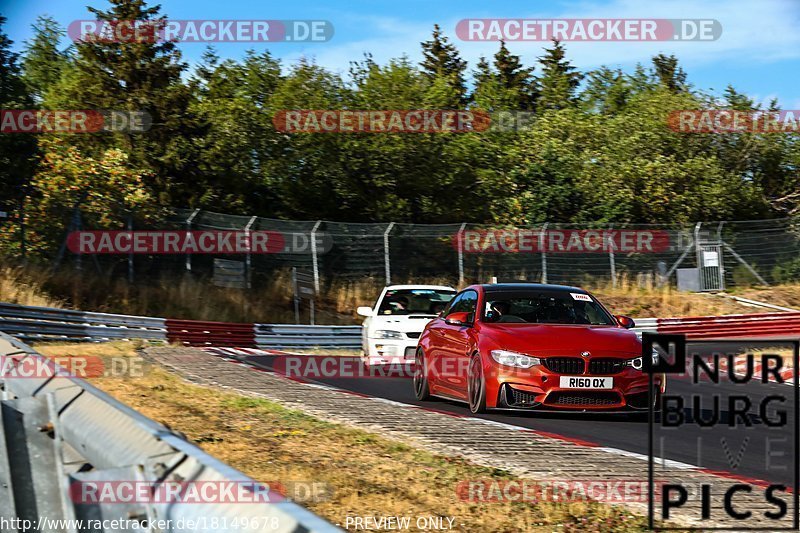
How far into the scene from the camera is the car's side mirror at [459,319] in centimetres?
1231

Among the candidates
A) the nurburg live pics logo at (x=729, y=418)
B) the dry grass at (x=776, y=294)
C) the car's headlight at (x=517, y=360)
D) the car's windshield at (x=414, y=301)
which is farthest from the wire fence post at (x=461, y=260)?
the nurburg live pics logo at (x=729, y=418)

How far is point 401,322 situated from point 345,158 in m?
25.5

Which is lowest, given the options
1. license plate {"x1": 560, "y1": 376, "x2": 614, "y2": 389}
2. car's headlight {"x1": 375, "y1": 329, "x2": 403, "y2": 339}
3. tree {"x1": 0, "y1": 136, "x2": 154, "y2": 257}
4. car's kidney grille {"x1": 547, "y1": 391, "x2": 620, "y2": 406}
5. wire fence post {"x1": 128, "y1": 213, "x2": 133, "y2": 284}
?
car's kidney grille {"x1": 547, "y1": 391, "x2": 620, "y2": 406}

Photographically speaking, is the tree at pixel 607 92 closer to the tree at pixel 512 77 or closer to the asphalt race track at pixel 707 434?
the tree at pixel 512 77

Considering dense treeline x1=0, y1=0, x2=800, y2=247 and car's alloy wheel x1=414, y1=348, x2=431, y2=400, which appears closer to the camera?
car's alloy wheel x1=414, y1=348, x2=431, y2=400

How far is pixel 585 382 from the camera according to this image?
10.9 metres

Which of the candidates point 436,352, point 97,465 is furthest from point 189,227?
point 97,465

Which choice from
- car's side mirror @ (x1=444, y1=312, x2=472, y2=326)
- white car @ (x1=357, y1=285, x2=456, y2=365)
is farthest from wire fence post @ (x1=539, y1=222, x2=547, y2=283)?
car's side mirror @ (x1=444, y1=312, x2=472, y2=326)

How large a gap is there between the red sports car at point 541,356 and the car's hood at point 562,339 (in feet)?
0.03

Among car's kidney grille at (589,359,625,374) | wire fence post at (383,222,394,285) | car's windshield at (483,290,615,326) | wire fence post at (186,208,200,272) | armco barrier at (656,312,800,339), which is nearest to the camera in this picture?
car's kidney grille at (589,359,625,374)

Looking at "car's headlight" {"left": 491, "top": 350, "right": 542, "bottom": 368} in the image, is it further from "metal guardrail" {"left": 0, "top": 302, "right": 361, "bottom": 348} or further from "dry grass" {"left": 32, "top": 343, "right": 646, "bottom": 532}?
"metal guardrail" {"left": 0, "top": 302, "right": 361, "bottom": 348}

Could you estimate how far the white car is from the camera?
708 inches

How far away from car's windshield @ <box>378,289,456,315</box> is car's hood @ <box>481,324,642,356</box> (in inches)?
270

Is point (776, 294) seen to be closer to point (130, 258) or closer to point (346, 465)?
point (130, 258)
